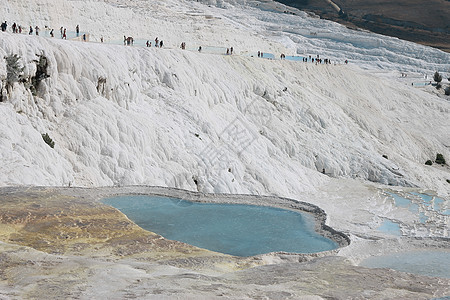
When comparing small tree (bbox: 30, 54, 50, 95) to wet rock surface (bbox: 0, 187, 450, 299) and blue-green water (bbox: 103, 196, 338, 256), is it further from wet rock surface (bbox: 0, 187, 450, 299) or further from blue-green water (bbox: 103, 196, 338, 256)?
wet rock surface (bbox: 0, 187, 450, 299)

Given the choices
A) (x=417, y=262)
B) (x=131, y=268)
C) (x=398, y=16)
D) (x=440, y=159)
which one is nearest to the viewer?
(x=131, y=268)

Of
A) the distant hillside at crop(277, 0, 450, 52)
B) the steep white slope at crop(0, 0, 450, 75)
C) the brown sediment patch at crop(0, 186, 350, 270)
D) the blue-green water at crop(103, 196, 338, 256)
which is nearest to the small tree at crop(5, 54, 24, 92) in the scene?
the brown sediment patch at crop(0, 186, 350, 270)

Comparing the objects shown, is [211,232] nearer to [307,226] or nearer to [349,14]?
[307,226]

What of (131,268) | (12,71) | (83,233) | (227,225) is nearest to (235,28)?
(12,71)

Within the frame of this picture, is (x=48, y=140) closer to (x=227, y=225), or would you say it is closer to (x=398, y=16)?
(x=227, y=225)

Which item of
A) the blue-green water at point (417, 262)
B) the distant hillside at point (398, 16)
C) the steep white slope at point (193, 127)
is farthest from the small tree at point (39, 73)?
the distant hillside at point (398, 16)

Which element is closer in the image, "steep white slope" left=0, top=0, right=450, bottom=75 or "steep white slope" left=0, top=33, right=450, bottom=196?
"steep white slope" left=0, top=33, right=450, bottom=196

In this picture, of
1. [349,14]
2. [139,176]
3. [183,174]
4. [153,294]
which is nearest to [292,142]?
[183,174]
